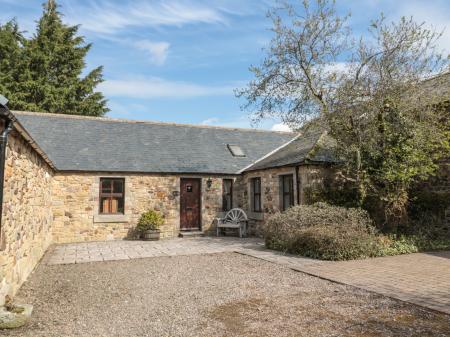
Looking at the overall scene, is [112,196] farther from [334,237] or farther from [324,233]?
[334,237]

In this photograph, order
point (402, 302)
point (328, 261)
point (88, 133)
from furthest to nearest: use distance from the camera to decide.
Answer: point (88, 133) → point (328, 261) → point (402, 302)

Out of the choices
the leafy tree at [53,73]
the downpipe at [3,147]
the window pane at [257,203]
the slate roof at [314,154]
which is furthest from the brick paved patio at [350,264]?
the leafy tree at [53,73]

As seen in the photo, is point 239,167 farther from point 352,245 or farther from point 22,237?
point 22,237

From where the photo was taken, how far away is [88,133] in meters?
14.7

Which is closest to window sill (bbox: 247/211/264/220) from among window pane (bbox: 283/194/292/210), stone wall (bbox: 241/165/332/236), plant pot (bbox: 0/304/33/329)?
stone wall (bbox: 241/165/332/236)

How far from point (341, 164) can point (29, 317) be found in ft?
31.3

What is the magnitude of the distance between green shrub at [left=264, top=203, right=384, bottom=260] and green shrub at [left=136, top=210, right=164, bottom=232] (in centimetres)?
462

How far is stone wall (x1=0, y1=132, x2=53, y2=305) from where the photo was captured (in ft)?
15.6

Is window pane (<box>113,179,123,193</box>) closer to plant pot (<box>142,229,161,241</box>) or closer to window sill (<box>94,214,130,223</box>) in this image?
window sill (<box>94,214,130,223</box>)

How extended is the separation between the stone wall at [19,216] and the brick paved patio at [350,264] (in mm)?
1579

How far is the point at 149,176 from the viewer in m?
13.5

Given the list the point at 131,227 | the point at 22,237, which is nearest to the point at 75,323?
the point at 22,237

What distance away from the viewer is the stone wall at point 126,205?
12.2 metres

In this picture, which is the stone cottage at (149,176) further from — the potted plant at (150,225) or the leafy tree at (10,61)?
the leafy tree at (10,61)
